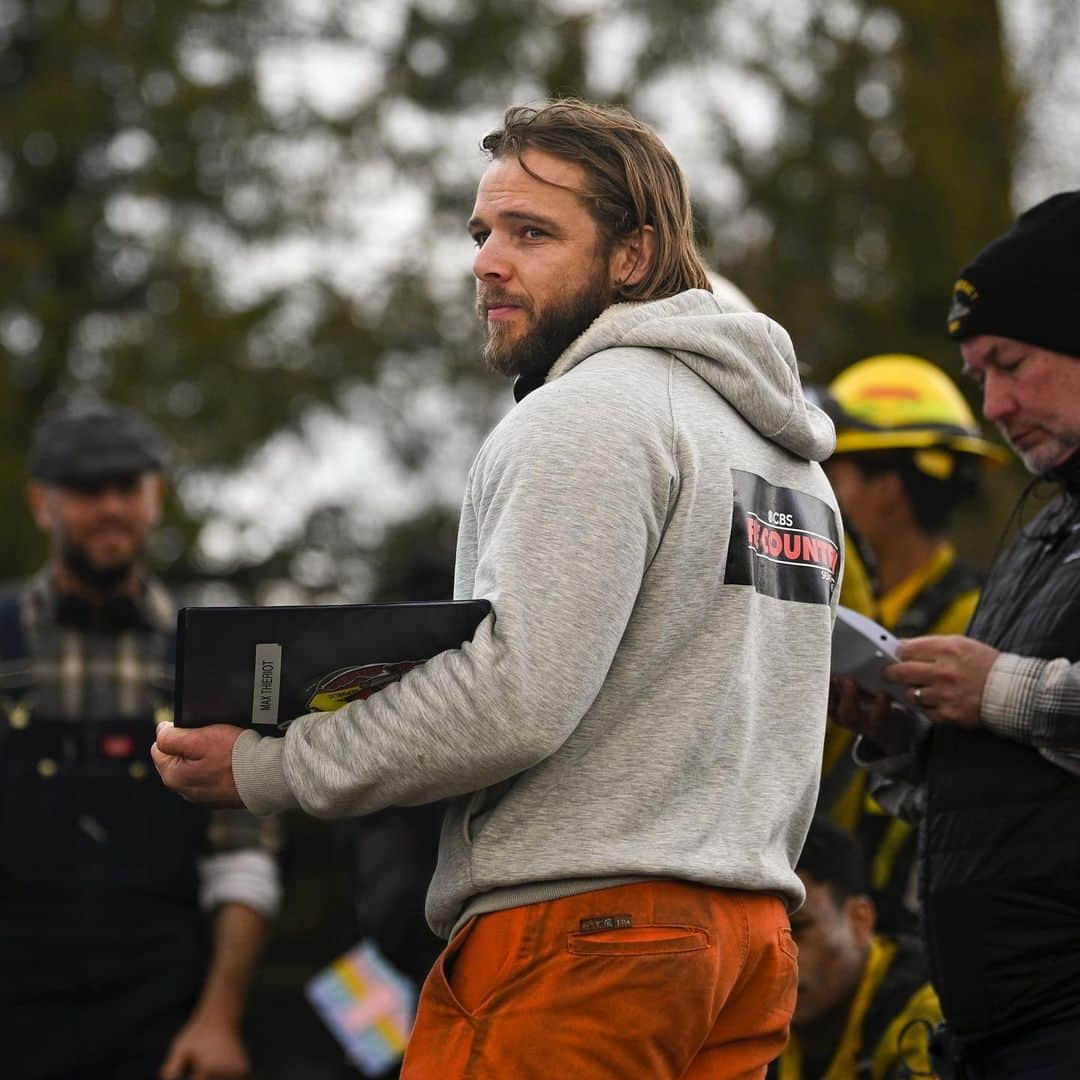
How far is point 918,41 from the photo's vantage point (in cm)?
1052

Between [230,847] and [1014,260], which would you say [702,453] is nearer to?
[1014,260]

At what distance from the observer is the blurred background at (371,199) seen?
33.7ft

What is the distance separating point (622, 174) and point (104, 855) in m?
2.65

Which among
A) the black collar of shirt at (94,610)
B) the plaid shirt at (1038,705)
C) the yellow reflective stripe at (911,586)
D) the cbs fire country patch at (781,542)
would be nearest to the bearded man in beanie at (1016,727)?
the plaid shirt at (1038,705)

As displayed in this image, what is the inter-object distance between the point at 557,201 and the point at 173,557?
24.4 feet

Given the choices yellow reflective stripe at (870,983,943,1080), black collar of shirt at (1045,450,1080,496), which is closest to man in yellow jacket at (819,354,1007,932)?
yellow reflective stripe at (870,983,943,1080)

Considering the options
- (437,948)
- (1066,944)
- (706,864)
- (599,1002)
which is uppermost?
(706,864)

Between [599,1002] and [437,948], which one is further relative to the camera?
[437,948]

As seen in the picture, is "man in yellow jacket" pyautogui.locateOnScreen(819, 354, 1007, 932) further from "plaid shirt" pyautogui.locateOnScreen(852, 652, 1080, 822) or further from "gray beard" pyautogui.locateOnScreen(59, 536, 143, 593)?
"gray beard" pyautogui.locateOnScreen(59, 536, 143, 593)

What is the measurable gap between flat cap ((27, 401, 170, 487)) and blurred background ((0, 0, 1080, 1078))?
4637 mm

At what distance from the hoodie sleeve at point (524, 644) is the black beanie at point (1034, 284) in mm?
1164

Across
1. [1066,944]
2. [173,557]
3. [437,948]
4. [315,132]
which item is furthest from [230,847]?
[315,132]

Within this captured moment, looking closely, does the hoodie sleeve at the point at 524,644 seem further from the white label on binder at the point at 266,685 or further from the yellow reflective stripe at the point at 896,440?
the yellow reflective stripe at the point at 896,440

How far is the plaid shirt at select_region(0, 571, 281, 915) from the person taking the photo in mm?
4785
